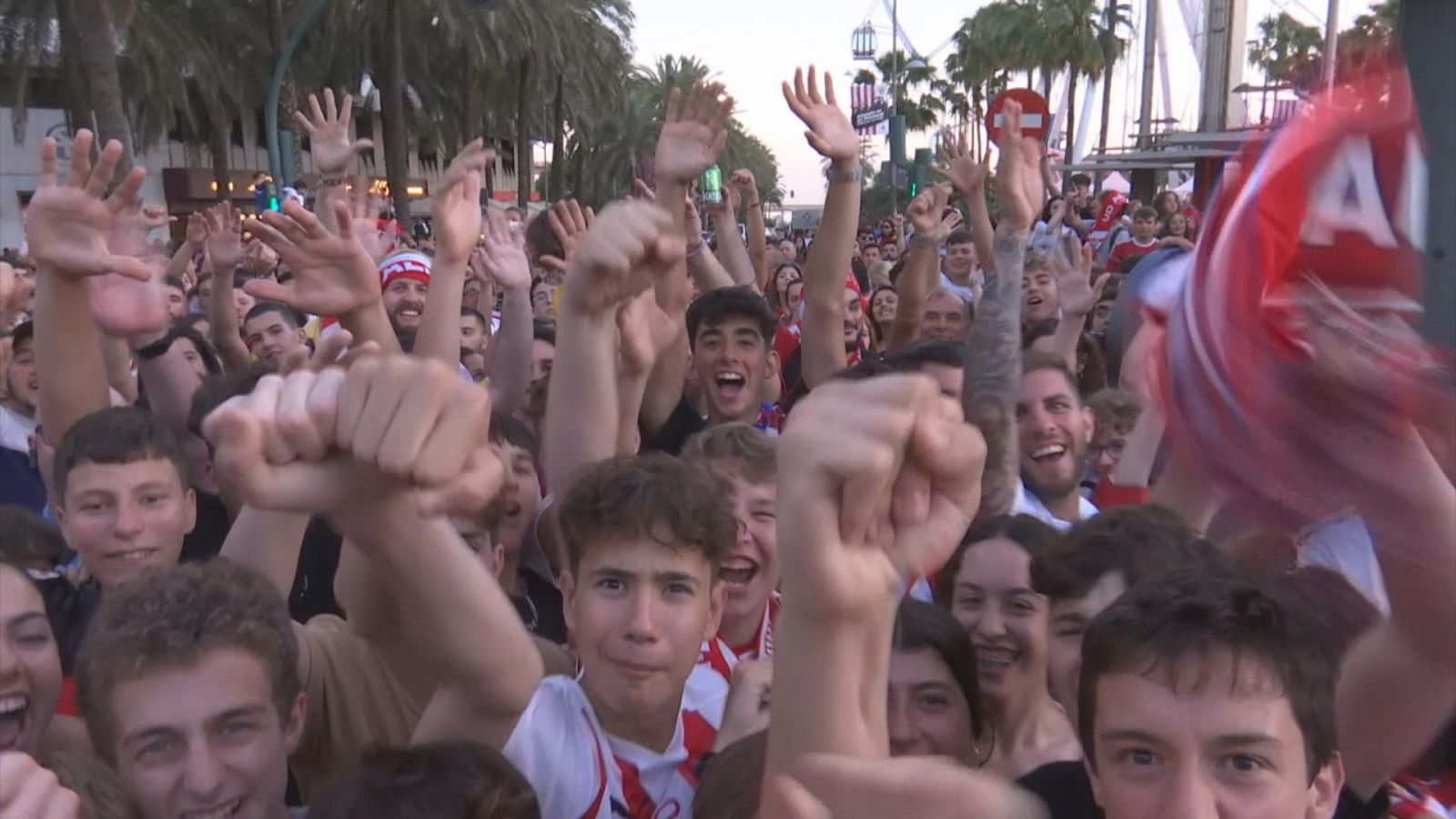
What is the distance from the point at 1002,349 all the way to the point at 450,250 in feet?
5.26

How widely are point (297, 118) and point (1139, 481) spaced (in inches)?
142

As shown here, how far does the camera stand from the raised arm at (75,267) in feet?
9.43

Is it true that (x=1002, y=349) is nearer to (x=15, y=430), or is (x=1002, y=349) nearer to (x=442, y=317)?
(x=442, y=317)

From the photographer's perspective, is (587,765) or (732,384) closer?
(587,765)

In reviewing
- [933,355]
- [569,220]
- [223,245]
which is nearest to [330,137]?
[223,245]

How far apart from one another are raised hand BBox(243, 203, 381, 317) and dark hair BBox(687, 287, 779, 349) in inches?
62.7

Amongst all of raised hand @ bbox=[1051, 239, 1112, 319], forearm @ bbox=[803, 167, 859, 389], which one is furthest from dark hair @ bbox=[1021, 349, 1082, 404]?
raised hand @ bbox=[1051, 239, 1112, 319]

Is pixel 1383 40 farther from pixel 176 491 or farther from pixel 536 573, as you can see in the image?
pixel 176 491

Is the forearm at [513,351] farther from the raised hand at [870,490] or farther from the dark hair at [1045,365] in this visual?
the raised hand at [870,490]

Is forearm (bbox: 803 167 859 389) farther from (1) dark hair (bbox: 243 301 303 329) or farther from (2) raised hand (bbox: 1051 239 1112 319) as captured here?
(1) dark hair (bbox: 243 301 303 329)

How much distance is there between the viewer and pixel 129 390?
14.2ft

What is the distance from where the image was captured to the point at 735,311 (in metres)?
4.28

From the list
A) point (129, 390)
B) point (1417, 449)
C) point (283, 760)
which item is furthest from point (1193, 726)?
point (129, 390)

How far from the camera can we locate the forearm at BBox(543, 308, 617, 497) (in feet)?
8.91
